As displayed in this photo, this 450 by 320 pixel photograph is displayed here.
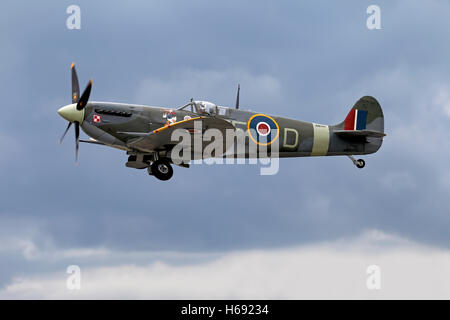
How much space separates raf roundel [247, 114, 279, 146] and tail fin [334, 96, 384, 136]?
3585 millimetres

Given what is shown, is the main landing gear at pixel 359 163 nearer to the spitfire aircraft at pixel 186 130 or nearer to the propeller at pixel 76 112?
the spitfire aircraft at pixel 186 130

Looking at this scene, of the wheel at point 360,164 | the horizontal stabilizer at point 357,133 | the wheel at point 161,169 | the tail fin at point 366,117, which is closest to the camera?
the wheel at point 161,169

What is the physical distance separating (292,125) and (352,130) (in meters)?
2.79

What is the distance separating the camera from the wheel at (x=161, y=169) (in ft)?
72.5

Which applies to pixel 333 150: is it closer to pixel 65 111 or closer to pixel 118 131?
pixel 118 131

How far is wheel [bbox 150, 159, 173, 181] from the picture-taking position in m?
22.1

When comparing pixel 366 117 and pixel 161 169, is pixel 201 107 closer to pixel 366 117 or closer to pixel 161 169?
pixel 161 169

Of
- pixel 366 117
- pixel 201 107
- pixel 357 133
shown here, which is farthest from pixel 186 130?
pixel 366 117

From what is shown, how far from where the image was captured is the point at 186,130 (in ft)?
67.6

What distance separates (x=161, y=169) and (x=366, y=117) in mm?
8707

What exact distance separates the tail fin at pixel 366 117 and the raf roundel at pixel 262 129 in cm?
359

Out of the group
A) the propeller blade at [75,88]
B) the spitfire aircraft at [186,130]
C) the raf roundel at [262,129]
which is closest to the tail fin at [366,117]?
the spitfire aircraft at [186,130]

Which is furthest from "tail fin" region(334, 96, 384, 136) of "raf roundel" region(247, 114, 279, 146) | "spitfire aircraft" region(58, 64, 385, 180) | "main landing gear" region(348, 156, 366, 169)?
"raf roundel" region(247, 114, 279, 146)

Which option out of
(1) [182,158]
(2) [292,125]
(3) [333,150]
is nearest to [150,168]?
(1) [182,158]
